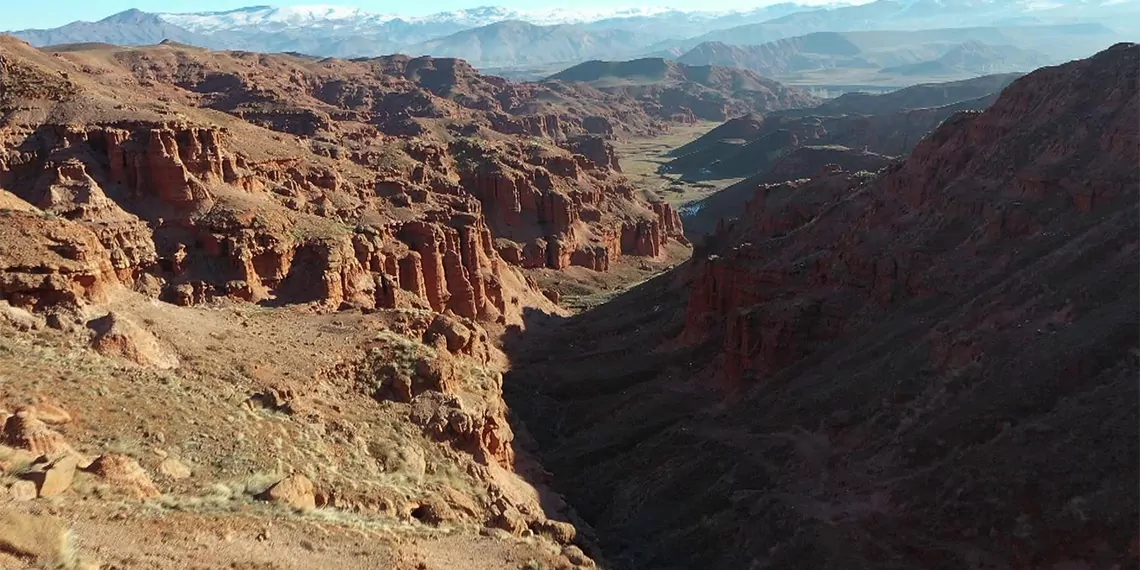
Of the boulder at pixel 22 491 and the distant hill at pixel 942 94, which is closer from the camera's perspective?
the boulder at pixel 22 491

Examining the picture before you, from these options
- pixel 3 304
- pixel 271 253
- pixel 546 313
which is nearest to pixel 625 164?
pixel 546 313

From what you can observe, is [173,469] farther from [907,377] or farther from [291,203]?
[291,203]

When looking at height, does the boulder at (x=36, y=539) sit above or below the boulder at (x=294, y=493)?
above

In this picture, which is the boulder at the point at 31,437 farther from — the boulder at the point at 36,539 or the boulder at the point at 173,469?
the boulder at the point at 36,539

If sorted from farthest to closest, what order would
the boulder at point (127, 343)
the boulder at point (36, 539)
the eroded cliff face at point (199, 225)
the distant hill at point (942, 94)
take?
the distant hill at point (942, 94) → the eroded cliff face at point (199, 225) → the boulder at point (127, 343) → the boulder at point (36, 539)

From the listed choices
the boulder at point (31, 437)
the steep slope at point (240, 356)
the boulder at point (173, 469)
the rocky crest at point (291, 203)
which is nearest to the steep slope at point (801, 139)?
the rocky crest at point (291, 203)

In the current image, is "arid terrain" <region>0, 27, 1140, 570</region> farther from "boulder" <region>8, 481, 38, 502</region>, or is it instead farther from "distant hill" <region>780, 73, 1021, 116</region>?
"distant hill" <region>780, 73, 1021, 116</region>

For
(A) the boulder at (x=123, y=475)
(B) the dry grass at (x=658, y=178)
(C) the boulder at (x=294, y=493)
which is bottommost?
(B) the dry grass at (x=658, y=178)

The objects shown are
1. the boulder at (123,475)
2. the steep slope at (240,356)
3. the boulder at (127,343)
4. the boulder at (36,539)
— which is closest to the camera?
the boulder at (36,539)

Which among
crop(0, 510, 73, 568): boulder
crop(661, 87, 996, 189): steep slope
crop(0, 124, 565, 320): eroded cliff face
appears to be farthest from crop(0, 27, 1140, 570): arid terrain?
crop(661, 87, 996, 189): steep slope
